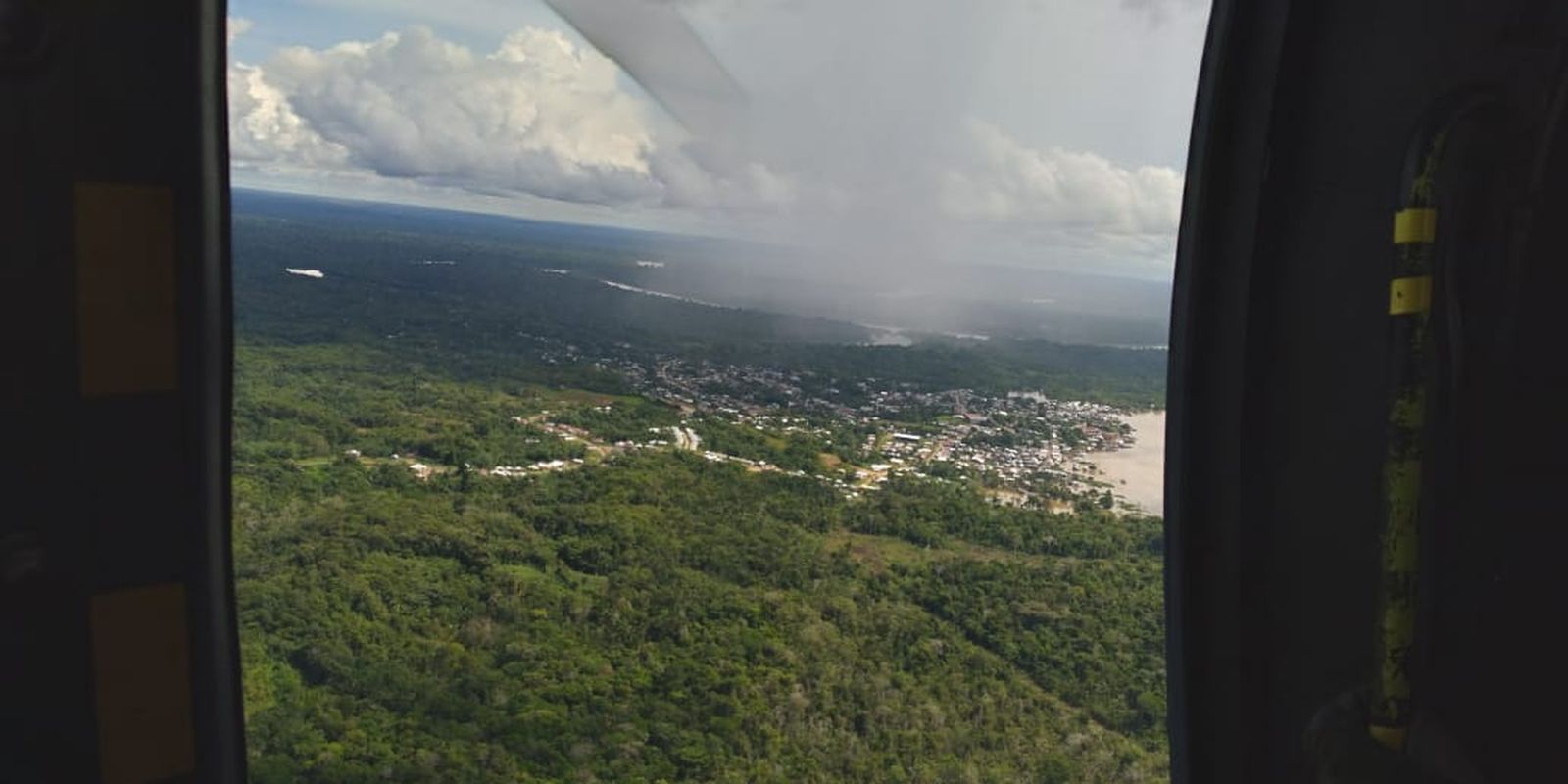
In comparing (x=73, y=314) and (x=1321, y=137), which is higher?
(x=1321, y=137)

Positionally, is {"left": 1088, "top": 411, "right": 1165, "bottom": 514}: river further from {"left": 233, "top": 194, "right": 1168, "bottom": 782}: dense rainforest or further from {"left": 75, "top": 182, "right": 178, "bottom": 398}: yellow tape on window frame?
{"left": 75, "top": 182, "right": 178, "bottom": 398}: yellow tape on window frame

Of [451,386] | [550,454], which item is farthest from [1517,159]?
[550,454]

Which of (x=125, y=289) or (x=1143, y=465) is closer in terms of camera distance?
(x=125, y=289)

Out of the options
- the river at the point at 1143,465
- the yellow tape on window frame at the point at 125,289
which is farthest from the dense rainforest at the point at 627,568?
the yellow tape on window frame at the point at 125,289

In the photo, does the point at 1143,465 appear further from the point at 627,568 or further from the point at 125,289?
the point at 627,568

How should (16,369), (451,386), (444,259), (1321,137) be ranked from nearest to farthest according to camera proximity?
1. (16,369)
2. (1321,137)
3. (451,386)
4. (444,259)

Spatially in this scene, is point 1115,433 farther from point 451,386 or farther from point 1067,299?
point 451,386

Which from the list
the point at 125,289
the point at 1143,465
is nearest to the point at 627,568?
the point at 1143,465

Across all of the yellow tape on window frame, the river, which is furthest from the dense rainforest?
the yellow tape on window frame
